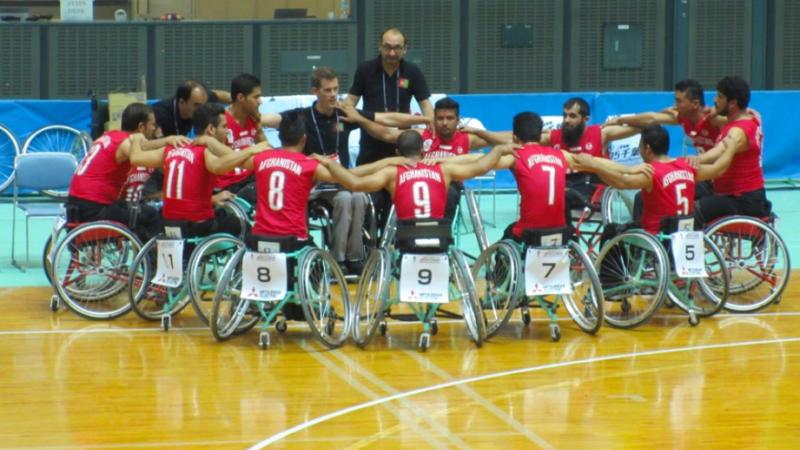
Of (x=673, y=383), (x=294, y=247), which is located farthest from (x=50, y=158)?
(x=673, y=383)

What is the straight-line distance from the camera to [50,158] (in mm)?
11812

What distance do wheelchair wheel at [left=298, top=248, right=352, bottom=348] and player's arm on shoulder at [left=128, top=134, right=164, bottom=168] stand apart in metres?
1.36

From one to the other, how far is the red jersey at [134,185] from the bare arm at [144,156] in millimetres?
547

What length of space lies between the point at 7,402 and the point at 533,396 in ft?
8.72

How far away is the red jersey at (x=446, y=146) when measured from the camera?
1072 cm

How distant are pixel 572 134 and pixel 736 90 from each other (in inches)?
49.8

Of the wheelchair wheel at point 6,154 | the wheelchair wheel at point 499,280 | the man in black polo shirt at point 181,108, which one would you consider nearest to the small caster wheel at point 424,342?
the wheelchair wheel at point 499,280

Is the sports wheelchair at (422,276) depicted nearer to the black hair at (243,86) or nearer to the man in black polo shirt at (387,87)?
the black hair at (243,86)

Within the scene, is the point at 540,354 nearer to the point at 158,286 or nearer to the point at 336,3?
the point at 158,286

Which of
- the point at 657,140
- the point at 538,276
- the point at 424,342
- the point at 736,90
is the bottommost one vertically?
the point at 424,342

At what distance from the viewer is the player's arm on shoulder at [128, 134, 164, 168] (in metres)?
9.71

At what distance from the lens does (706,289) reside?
9.70m

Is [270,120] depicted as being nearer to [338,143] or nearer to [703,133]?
[338,143]

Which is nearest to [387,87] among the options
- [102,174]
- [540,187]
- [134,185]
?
[134,185]
